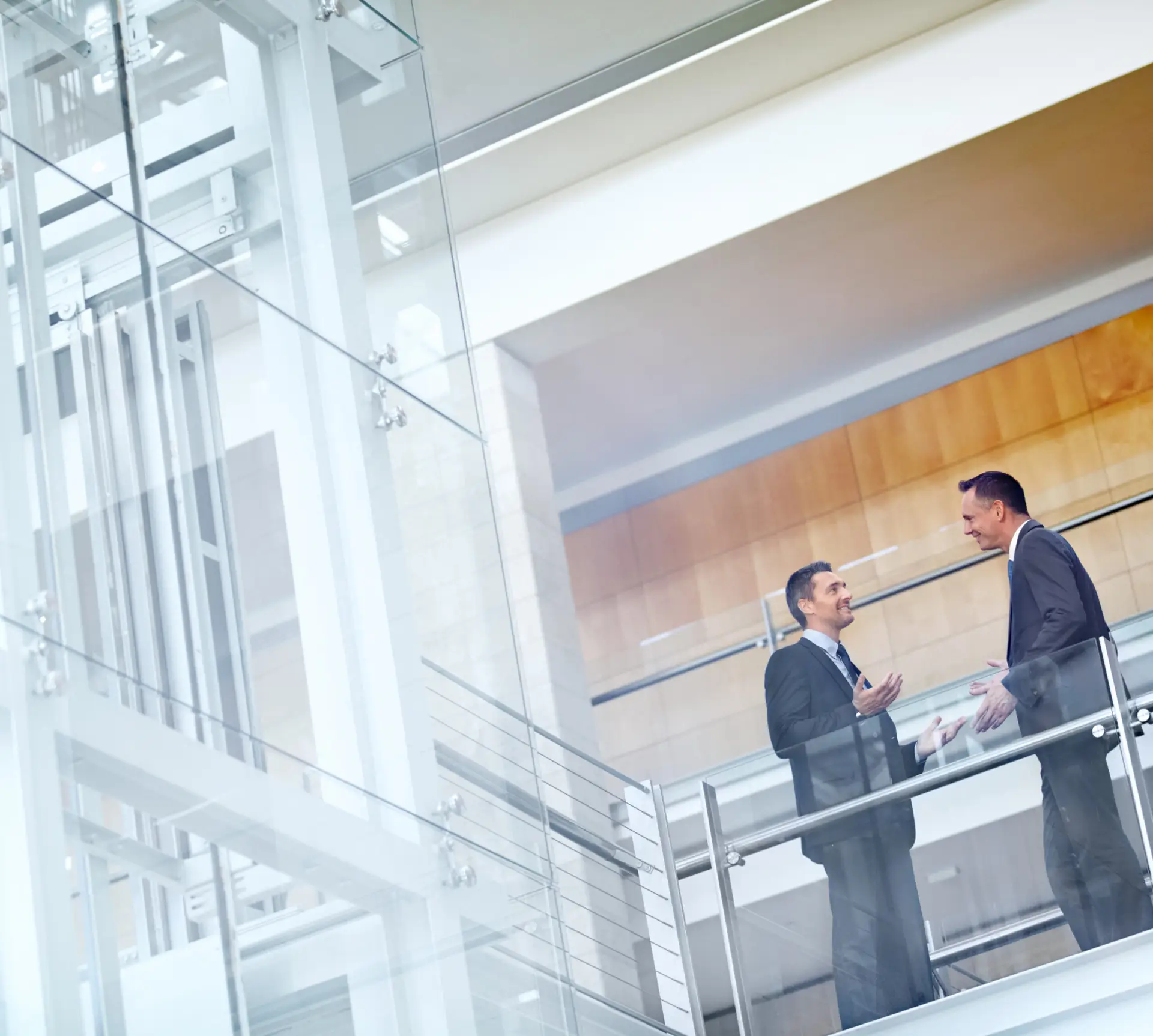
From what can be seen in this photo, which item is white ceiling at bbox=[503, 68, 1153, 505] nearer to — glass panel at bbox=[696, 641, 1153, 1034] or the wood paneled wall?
the wood paneled wall

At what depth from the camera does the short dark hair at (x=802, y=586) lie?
4.93 m

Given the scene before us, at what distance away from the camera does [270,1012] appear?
229cm

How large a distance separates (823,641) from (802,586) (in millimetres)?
243

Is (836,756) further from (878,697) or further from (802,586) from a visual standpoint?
(802,586)

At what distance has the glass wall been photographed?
223 centimetres

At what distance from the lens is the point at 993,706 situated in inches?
168

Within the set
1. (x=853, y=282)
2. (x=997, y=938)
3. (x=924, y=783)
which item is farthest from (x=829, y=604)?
(x=853, y=282)

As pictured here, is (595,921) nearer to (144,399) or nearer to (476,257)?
(476,257)

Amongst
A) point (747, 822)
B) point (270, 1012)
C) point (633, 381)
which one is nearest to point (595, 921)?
point (747, 822)

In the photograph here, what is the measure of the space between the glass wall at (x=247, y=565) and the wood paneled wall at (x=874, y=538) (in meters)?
3.96

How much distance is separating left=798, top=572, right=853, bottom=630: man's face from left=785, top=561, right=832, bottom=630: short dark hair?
2 cm

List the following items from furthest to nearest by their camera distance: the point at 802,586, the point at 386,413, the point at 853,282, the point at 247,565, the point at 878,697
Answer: the point at 853,282, the point at 802,586, the point at 878,697, the point at 386,413, the point at 247,565

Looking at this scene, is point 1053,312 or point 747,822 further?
point 1053,312

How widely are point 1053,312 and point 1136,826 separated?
479cm
